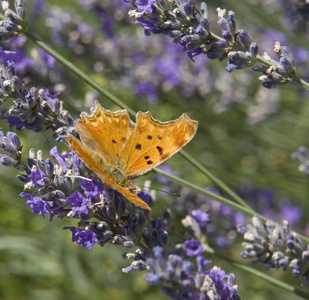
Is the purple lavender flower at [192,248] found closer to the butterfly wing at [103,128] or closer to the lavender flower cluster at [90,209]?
the lavender flower cluster at [90,209]

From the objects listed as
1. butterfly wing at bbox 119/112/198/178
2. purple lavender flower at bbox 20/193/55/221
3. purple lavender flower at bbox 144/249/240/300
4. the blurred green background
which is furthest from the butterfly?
the blurred green background

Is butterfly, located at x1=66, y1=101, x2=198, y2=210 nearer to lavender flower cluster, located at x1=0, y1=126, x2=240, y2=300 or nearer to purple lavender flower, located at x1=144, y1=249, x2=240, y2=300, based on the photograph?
lavender flower cluster, located at x1=0, y1=126, x2=240, y2=300

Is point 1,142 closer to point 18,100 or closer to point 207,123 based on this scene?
point 18,100

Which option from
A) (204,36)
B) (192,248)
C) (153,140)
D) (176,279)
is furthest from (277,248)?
(204,36)

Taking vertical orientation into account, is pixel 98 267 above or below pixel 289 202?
below

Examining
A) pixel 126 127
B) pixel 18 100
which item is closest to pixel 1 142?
pixel 18 100
